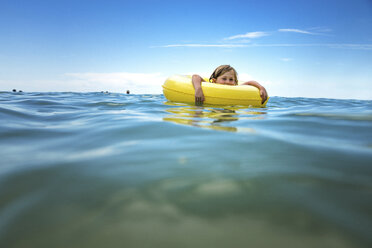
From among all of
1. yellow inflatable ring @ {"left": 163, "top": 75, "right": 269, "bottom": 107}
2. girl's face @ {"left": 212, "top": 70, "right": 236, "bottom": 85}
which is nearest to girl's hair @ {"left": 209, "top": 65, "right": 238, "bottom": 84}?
girl's face @ {"left": 212, "top": 70, "right": 236, "bottom": 85}

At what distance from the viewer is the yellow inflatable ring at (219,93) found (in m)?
4.77

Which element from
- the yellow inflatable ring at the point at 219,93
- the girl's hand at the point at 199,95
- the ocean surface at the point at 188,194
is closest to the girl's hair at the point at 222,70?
the yellow inflatable ring at the point at 219,93

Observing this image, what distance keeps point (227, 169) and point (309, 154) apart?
68 centimetres

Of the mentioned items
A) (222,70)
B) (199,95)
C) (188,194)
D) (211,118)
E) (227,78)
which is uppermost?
(222,70)

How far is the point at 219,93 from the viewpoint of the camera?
4.77 meters

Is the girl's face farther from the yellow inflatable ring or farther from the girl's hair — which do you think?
the yellow inflatable ring

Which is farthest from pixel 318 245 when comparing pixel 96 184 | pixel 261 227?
pixel 96 184

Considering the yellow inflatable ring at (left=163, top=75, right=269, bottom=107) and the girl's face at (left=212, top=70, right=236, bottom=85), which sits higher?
the girl's face at (left=212, top=70, right=236, bottom=85)

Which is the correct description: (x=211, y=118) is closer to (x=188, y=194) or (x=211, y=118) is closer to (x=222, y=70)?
(x=188, y=194)

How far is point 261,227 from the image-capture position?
2.49 feet

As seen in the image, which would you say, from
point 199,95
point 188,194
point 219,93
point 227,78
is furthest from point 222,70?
point 188,194

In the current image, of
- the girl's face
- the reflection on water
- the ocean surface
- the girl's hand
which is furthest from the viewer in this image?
the girl's face

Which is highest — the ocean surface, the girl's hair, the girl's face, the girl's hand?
the girl's hair

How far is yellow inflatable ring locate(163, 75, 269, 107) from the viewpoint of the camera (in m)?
4.77
